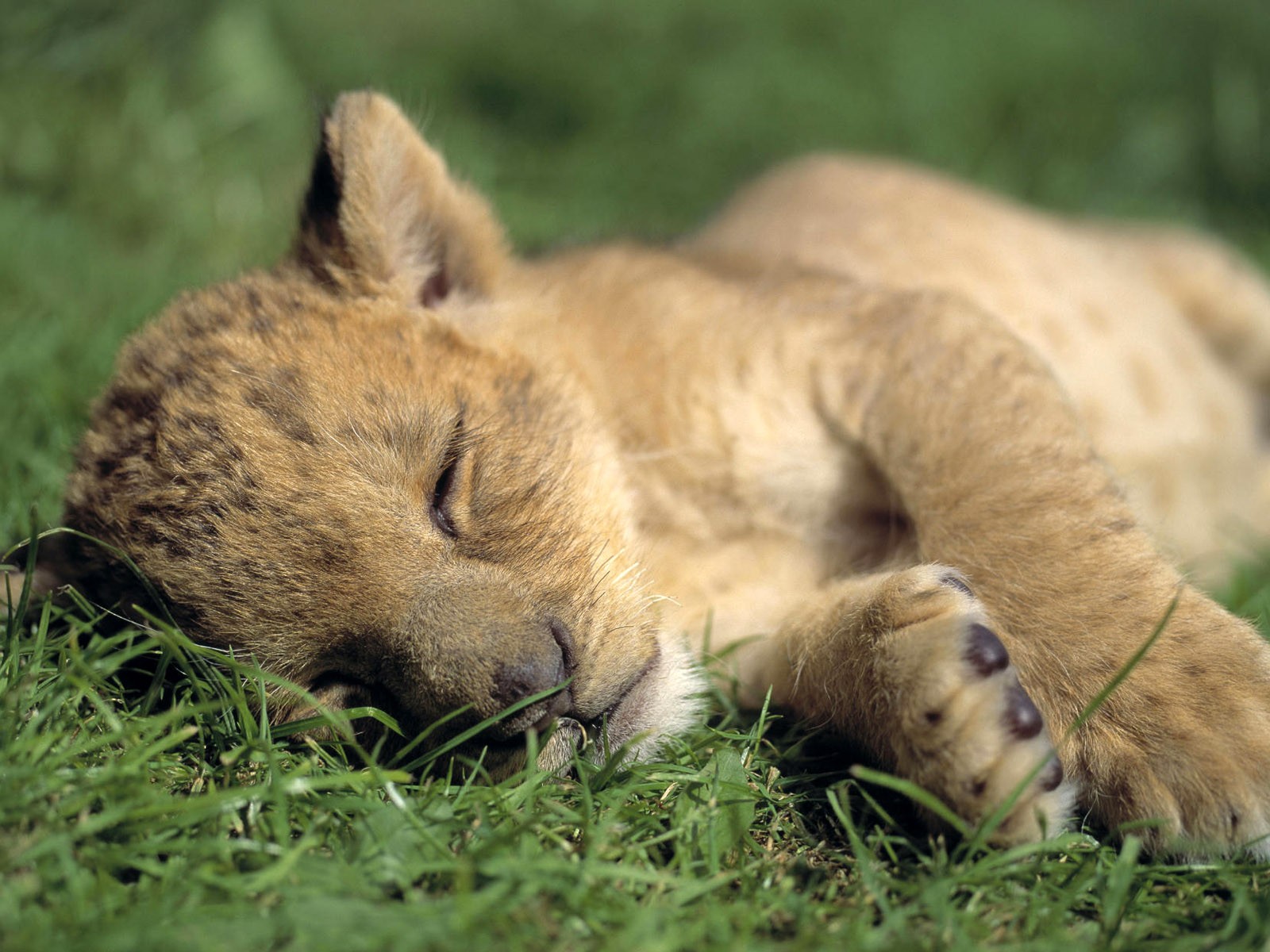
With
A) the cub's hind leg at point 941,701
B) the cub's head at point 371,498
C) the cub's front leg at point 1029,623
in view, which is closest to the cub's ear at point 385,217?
the cub's head at point 371,498

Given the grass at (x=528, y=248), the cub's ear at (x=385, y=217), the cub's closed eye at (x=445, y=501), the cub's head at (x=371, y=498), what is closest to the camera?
the grass at (x=528, y=248)

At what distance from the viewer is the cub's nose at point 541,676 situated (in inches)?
93.9

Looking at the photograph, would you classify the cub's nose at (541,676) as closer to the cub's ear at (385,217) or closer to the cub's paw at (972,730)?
the cub's paw at (972,730)

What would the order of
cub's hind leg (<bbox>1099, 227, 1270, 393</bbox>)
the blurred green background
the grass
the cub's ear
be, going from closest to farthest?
the grass → the cub's ear → cub's hind leg (<bbox>1099, 227, 1270, 393</bbox>) → the blurred green background

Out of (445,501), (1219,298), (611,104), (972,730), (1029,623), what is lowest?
(972,730)

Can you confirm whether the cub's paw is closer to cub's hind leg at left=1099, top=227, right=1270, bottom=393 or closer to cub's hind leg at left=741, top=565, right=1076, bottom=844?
cub's hind leg at left=741, top=565, right=1076, bottom=844

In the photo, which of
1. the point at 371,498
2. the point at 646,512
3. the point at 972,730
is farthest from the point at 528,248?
the point at 972,730

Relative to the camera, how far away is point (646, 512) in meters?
3.25

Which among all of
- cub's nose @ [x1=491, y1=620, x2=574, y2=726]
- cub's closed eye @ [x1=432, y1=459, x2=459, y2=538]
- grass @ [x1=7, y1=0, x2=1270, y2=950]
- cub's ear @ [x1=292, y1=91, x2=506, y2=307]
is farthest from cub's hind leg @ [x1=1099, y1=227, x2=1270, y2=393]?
cub's nose @ [x1=491, y1=620, x2=574, y2=726]

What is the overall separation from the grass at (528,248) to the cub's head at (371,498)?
0.19 meters

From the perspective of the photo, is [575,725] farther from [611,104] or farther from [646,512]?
[611,104]

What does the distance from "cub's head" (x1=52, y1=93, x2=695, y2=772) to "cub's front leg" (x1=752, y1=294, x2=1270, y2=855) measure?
611 mm

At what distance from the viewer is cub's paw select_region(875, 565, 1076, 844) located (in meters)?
2.26

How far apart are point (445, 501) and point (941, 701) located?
4.42ft
